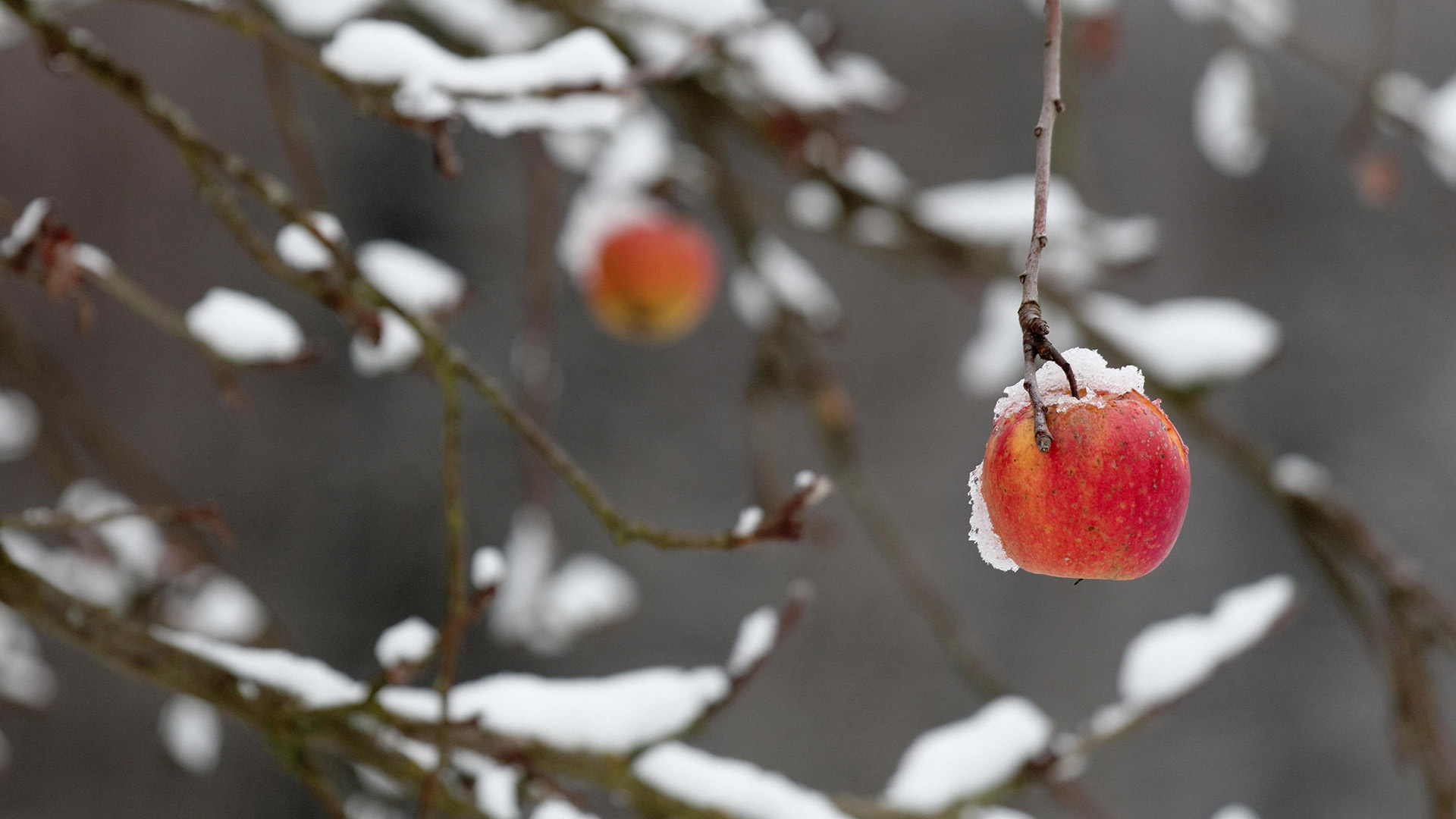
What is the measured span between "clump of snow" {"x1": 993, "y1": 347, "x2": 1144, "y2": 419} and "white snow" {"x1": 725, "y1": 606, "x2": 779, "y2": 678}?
7.5 inches

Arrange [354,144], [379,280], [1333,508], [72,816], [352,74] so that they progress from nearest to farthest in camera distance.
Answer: [352,74] → [379,280] → [1333,508] → [72,816] → [354,144]

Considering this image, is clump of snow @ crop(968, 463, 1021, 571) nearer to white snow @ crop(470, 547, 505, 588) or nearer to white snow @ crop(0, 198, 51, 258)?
white snow @ crop(470, 547, 505, 588)

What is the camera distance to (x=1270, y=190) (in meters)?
2.11

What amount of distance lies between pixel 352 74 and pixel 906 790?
0.43 meters

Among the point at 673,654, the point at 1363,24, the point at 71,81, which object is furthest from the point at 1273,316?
the point at 71,81

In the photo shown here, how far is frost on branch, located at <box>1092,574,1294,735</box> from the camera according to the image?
59 centimetres

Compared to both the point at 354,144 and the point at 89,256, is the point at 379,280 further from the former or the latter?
the point at 354,144

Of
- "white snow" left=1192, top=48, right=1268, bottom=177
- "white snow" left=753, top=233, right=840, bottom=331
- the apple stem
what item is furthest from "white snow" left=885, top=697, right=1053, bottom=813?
"white snow" left=1192, top=48, right=1268, bottom=177

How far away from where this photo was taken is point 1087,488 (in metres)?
0.33

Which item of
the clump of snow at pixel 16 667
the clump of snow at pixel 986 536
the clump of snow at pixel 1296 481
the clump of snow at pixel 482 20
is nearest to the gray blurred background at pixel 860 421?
the clump of snow at pixel 16 667

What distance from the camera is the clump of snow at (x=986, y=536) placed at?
1.20 ft

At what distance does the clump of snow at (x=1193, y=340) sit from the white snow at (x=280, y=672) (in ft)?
2.08

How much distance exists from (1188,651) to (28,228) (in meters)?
0.59

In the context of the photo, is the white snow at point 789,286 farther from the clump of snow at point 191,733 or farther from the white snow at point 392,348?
the clump of snow at point 191,733
